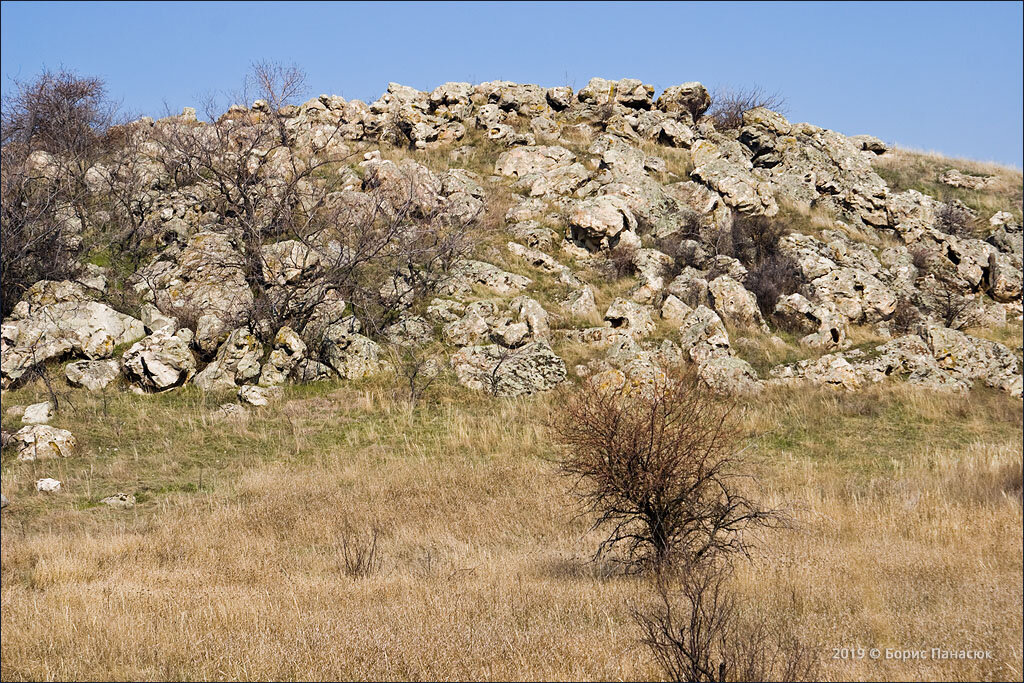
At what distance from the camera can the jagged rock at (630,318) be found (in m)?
19.1

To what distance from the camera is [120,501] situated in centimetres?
1130

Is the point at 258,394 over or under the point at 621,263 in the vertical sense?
under

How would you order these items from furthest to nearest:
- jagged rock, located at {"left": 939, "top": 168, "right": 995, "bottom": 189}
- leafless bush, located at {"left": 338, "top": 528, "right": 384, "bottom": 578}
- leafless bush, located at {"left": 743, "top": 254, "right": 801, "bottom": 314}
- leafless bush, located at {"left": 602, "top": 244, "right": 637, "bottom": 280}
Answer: jagged rock, located at {"left": 939, "top": 168, "right": 995, "bottom": 189}
leafless bush, located at {"left": 602, "top": 244, "right": 637, "bottom": 280}
leafless bush, located at {"left": 743, "top": 254, "right": 801, "bottom": 314}
leafless bush, located at {"left": 338, "top": 528, "right": 384, "bottom": 578}

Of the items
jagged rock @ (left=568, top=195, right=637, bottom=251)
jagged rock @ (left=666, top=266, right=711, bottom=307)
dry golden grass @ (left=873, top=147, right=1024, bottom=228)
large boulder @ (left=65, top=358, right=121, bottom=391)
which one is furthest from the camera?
dry golden grass @ (left=873, top=147, right=1024, bottom=228)

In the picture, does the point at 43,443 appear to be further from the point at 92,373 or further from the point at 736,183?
the point at 736,183

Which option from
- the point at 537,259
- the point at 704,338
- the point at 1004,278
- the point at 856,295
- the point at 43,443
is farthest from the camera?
the point at 1004,278

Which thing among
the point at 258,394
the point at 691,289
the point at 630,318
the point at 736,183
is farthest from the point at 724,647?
the point at 736,183

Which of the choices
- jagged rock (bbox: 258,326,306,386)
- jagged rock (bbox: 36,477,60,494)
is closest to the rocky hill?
jagged rock (bbox: 258,326,306,386)

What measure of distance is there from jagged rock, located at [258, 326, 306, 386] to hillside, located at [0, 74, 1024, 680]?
0.07 metres

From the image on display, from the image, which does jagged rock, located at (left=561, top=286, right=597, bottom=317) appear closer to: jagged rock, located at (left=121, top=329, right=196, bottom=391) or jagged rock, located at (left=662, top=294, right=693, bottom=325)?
jagged rock, located at (left=662, top=294, right=693, bottom=325)

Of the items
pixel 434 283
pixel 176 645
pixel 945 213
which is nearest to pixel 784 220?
pixel 945 213

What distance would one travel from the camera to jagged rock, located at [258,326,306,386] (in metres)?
16.6

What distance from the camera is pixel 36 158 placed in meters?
23.1

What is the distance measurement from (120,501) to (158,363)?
5280mm
